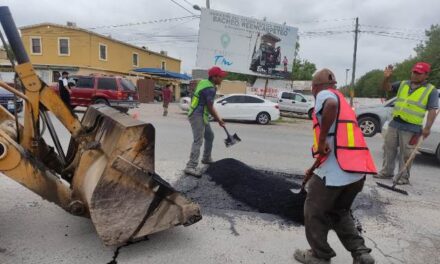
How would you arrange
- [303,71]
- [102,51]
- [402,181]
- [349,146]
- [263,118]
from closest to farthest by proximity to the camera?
[349,146] → [402,181] → [263,118] → [102,51] → [303,71]

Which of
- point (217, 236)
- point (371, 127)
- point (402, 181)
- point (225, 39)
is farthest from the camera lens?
point (225, 39)

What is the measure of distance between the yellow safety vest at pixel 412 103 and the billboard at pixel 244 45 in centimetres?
1753

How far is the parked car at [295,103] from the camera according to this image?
2109 centimetres

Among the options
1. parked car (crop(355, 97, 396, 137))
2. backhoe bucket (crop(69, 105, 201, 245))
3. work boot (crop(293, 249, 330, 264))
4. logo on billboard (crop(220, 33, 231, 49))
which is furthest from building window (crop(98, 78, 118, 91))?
work boot (crop(293, 249, 330, 264))

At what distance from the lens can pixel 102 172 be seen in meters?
2.91

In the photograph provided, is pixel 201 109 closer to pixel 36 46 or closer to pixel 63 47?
pixel 63 47

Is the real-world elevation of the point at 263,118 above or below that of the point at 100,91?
below

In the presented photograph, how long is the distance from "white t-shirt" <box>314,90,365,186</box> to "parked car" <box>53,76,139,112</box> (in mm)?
13483

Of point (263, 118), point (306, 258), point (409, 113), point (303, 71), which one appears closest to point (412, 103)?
point (409, 113)

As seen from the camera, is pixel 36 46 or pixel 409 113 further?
pixel 36 46

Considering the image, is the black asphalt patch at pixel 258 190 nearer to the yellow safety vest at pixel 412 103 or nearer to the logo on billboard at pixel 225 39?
the yellow safety vest at pixel 412 103

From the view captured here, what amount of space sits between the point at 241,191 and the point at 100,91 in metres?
A: 12.4

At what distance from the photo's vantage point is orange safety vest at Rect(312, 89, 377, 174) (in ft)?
8.96

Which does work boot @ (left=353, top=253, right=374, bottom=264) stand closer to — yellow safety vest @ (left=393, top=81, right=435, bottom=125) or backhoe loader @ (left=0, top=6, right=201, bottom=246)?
backhoe loader @ (left=0, top=6, right=201, bottom=246)
